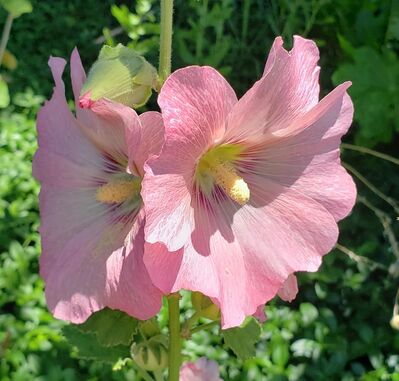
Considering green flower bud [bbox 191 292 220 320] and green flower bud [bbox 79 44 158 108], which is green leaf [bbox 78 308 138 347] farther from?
green flower bud [bbox 79 44 158 108]

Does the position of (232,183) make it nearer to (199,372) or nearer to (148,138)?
(148,138)

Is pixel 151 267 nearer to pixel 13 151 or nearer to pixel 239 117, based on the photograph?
pixel 239 117

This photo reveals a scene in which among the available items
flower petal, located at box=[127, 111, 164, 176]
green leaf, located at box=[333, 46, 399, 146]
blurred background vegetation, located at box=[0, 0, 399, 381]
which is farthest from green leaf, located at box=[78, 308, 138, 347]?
green leaf, located at box=[333, 46, 399, 146]

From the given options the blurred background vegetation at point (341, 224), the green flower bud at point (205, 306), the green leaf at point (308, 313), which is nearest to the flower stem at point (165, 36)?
the green flower bud at point (205, 306)

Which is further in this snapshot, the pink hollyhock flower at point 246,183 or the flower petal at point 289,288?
the flower petal at point 289,288

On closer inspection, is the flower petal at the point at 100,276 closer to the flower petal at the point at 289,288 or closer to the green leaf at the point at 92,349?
the flower petal at the point at 289,288

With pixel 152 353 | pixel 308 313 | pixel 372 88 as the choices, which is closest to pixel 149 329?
pixel 152 353
